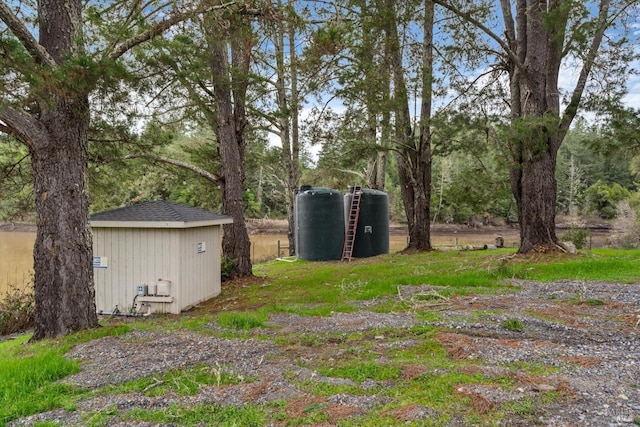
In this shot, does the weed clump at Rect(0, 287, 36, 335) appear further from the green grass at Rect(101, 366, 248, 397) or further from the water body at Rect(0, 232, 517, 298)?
the green grass at Rect(101, 366, 248, 397)

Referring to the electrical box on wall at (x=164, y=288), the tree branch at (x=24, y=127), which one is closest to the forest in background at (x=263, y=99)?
the tree branch at (x=24, y=127)

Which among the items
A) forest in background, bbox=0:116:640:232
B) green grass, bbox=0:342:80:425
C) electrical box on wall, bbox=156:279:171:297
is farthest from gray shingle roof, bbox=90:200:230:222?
green grass, bbox=0:342:80:425

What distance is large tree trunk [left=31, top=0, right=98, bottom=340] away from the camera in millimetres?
4980

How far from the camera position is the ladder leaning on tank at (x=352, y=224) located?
13703 millimetres

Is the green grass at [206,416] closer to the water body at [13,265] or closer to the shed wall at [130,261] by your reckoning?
the shed wall at [130,261]

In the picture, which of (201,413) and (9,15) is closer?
(201,413)

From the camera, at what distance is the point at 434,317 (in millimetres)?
4684

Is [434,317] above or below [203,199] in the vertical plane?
below

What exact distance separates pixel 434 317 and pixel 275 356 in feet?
6.35

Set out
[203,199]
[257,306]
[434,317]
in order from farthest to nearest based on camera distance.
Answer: [203,199]
[257,306]
[434,317]

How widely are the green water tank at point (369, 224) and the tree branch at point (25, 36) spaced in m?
10.4

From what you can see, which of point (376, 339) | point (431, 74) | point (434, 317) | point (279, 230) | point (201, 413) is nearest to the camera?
point (201, 413)

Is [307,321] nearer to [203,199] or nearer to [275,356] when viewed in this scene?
[275,356]

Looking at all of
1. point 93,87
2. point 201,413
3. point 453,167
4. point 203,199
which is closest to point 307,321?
point 201,413
